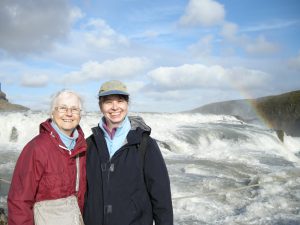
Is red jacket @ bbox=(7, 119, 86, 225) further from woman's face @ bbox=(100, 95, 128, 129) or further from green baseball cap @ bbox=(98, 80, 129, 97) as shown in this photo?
green baseball cap @ bbox=(98, 80, 129, 97)

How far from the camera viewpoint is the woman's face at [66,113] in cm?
269

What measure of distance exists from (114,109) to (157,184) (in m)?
0.70

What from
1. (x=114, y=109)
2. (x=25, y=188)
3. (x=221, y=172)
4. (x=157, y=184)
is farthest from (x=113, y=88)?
(x=221, y=172)

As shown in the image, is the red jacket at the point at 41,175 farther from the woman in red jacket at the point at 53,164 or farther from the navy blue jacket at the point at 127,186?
the navy blue jacket at the point at 127,186

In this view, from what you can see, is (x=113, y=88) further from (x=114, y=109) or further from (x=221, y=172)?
(x=221, y=172)

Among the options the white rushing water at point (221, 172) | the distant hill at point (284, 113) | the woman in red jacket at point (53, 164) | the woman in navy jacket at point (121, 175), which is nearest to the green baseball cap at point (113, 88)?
the woman in navy jacket at point (121, 175)

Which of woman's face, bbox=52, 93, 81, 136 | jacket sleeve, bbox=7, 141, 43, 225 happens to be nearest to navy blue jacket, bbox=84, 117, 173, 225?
woman's face, bbox=52, 93, 81, 136

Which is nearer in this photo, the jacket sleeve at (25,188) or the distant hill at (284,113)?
the jacket sleeve at (25,188)

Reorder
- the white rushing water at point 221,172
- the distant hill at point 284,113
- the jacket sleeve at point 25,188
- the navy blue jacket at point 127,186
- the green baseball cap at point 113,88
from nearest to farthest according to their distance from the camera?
the jacket sleeve at point 25,188
the navy blue jacket at point 127,186
the green baseball cap at point 113,88
the white rushing water at point 221,172
the distant hill at point 284,113

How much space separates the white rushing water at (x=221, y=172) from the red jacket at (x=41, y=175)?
133 inches

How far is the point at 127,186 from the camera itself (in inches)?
106

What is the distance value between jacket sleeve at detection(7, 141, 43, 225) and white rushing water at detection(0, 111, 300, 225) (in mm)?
3539

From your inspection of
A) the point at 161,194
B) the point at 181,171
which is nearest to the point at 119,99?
the point at 161,194

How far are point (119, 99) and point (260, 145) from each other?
69.4 feet
